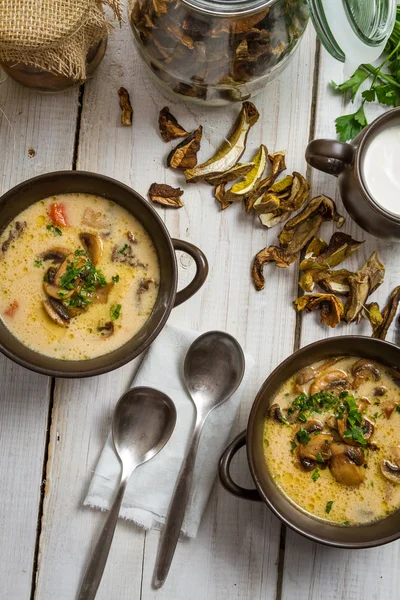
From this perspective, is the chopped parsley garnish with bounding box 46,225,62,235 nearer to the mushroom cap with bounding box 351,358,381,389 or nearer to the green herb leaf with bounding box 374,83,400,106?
the mushroom cap with bounding box 351,358,381,389

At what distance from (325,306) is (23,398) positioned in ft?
2.92

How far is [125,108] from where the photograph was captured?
2072 mm

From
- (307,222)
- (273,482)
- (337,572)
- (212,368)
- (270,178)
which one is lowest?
(337,572)

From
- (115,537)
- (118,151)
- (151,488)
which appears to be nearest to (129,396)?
(151,488)

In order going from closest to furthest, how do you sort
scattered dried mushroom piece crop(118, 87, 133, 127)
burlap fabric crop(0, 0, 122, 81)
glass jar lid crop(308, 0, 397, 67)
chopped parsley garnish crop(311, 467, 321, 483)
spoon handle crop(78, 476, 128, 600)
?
glass jar lid crop(308, 0, 397, 67) < burlap fabric crop(0, 0, 122, 81) < chopped parsley garnish crop(311, 467, 321, 483) < spoon handle crop(78, 476, 128, 600) < scattered dried mushroom piece crop(118, 87, 133, 127)

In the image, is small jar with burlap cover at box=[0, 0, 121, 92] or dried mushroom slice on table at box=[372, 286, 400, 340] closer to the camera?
small jar with burlap cover at box=[0, 0, 121, 92]

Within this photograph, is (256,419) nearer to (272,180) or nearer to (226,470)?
(226,470)

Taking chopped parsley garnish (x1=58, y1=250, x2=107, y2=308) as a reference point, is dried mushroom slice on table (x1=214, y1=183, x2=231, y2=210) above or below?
above

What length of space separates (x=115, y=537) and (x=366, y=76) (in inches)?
57.8

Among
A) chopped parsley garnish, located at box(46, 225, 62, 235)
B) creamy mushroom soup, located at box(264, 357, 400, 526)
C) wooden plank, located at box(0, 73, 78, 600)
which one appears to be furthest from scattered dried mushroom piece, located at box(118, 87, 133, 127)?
creamy mushroom soup, located at box(264, 357, 400, 526)

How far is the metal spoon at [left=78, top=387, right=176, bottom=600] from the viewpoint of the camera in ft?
6.47

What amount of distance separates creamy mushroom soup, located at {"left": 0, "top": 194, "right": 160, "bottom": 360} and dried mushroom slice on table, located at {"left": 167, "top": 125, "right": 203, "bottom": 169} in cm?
26

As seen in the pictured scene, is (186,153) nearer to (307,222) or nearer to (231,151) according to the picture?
(231,151)

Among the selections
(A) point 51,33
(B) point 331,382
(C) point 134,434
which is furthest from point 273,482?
(A) point 51,33
